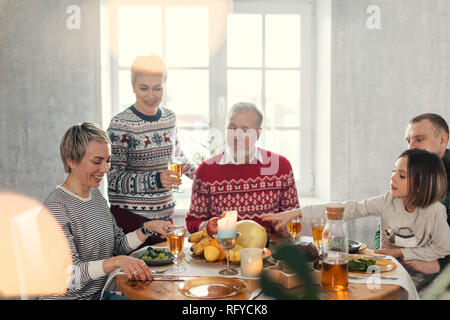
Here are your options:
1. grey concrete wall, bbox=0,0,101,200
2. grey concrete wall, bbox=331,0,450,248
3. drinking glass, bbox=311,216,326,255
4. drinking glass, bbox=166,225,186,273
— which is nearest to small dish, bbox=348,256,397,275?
drinking glass, bbox=311,216,326,255

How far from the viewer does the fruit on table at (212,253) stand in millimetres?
1451

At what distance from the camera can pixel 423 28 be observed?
281 cm

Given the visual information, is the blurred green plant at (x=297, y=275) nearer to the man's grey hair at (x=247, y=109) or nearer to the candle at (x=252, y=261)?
the candle at (x=252, y=261)

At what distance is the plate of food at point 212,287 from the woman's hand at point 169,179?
712mm

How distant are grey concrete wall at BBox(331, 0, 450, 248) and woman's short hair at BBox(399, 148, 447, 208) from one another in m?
1.06

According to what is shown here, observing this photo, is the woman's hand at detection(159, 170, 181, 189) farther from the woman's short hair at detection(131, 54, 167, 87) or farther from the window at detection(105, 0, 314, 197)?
the window at detection(105, 0, 314, 197)

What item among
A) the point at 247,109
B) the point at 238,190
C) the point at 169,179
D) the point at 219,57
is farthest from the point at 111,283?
the point at 219,57

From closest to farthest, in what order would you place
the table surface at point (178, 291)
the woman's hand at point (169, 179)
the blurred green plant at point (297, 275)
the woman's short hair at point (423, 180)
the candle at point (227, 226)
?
the blurred green plant at point (297, 275) < the table surface at point (178, 291) < the candle at point (227, 226) < the woman's short hair at point (423, 180) < the woman's hand at point (169, 179)

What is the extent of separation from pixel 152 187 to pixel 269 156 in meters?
0.58

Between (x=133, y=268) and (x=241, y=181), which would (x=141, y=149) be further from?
(x=133, y=268)

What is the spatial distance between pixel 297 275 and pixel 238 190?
173cm

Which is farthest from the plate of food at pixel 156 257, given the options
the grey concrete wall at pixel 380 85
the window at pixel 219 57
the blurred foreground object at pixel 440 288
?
the grey concrete wall at pixel 380 85

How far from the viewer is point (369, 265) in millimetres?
1389
